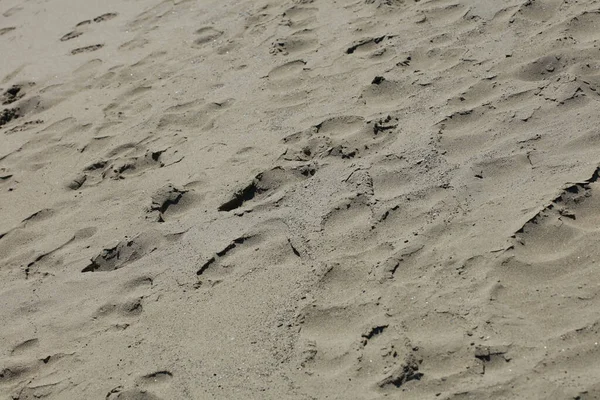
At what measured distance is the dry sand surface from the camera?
2.48m

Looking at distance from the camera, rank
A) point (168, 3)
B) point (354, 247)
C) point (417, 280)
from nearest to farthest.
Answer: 1. point (417, 280)
2. point (354, 247)
3. point (168, 3)

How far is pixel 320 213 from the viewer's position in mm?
3111

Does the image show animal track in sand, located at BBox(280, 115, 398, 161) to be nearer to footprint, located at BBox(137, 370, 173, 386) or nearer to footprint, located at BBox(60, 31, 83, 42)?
footprint, located at BBox(137, 370, 173, 386)

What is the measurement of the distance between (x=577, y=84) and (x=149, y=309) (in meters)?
2.04

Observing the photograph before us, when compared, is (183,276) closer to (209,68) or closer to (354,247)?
(354,247)

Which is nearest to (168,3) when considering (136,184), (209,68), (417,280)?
(209,68)

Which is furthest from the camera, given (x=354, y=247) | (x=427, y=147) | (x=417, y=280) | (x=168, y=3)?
(x=168, y=3)

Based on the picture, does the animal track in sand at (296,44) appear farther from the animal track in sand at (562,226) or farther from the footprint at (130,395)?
the footprint at (130,395)

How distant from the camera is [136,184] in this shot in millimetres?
3686

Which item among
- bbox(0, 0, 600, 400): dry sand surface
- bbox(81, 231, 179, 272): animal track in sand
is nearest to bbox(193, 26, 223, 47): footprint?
bbox(0, 0, 600, 400): dry sand surface

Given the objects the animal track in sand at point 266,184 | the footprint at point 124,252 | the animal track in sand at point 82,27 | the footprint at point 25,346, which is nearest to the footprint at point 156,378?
the footprint at point 25,346

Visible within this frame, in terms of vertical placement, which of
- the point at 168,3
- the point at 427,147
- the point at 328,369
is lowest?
the point at 328,369

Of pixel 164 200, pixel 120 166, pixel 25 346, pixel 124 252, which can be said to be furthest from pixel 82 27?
pixel 25 346

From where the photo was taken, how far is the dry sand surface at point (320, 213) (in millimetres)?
2479
